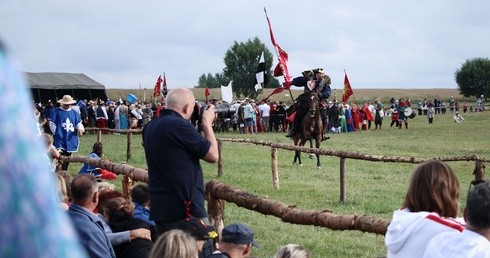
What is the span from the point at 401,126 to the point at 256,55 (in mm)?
59682

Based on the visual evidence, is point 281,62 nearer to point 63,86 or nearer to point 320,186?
point 320,186

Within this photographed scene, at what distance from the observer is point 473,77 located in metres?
114

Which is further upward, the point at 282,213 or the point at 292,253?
the point at 292,253

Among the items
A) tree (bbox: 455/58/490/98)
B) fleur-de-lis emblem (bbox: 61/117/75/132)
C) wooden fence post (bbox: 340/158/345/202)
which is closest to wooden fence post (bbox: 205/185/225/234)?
wooden fence post (bbox: 340/158/345/202)

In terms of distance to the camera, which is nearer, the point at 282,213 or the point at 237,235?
the point at 237,235

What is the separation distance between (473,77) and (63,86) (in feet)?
→ 259

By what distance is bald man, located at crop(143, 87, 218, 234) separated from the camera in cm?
536

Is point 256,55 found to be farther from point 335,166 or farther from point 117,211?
point 117,211

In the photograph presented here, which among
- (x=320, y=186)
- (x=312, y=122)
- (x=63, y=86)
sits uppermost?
(x=63, y=86)

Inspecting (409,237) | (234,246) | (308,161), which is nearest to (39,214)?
(409,237)

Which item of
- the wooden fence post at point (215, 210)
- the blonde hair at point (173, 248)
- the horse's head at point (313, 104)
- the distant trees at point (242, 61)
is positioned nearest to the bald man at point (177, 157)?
the blonde hair at point (173, 248)

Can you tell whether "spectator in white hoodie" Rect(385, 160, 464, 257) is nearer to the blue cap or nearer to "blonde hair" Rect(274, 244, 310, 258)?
"blonde hair" Rect(274, 244, 310, 258)

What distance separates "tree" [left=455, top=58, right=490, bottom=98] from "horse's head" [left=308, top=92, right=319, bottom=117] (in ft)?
309

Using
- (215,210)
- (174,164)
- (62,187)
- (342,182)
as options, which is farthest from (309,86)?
(174,164)
